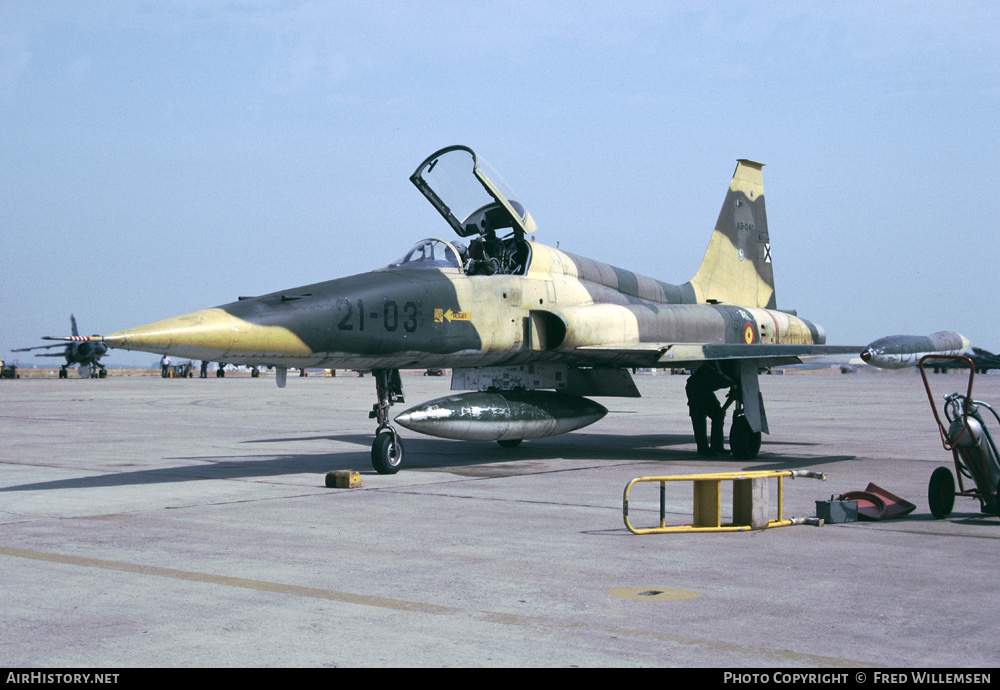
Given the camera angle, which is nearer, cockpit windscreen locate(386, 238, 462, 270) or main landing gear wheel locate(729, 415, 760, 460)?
cockpit windscreen locate(386, 238, 462, 270)

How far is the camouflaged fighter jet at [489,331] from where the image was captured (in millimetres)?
11023

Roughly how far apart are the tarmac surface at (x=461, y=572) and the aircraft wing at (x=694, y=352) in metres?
1.65

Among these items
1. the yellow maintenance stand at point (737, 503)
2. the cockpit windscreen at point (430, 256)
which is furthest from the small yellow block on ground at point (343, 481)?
the yellow maintenance stand at point (737, 503)

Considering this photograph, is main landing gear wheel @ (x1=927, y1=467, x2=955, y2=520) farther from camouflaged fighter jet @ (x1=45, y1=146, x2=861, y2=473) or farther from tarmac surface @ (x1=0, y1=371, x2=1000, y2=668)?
camouflaged fighter jet @ (x1=45, y1=146, x2=861, y2=473)

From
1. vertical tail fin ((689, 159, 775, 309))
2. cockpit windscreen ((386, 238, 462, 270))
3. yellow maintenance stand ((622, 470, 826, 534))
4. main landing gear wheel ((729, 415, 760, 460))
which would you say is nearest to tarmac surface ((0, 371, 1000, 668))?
yellow maintenance stand ((622, 470, 826, 534))

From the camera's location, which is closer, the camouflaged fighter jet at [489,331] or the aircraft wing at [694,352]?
the camouflaged fighter jet at [489,331]

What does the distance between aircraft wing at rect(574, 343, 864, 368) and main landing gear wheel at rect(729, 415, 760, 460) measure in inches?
40.9

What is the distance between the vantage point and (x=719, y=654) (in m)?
4.68

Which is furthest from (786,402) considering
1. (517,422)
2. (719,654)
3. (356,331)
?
(719,654)

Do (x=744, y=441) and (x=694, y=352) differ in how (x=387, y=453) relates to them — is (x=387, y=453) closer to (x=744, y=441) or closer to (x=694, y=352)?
(x=694, y=352)

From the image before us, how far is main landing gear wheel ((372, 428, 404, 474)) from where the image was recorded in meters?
12.5

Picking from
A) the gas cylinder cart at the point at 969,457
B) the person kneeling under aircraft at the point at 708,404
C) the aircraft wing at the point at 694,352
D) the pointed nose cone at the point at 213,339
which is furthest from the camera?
the person kneeling under aircraft at the point at 708,404

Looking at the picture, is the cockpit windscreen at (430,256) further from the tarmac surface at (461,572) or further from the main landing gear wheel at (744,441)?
the main landing gear wheel at (744,441)

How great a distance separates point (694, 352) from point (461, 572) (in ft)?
29.7
